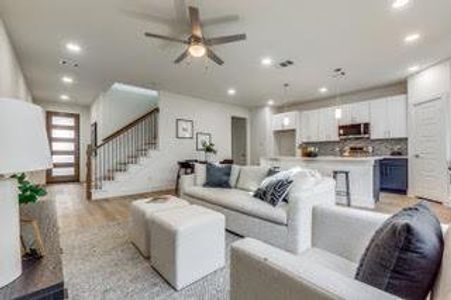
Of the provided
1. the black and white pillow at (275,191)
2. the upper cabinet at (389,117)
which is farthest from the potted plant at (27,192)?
the upper cabinet at (389,117)

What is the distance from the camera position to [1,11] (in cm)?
Answer: 302

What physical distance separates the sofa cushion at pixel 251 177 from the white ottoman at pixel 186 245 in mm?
1493

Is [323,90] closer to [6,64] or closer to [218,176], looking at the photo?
[218,176]

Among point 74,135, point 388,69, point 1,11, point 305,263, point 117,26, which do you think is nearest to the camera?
point 305,263

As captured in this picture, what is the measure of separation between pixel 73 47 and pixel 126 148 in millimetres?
3411

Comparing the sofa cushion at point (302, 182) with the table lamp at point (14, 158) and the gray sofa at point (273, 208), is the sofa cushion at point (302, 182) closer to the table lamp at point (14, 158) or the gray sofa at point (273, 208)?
the gray sofa at point (273, 208)

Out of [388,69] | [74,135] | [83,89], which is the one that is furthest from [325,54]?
[74,135]

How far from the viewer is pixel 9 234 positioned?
0.80m

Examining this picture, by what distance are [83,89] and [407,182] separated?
28.5 feet

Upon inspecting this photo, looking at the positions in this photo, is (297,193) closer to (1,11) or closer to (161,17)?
(161,17)

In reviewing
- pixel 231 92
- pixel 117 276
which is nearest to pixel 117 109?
pixel 231 92

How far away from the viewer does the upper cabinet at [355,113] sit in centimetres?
656

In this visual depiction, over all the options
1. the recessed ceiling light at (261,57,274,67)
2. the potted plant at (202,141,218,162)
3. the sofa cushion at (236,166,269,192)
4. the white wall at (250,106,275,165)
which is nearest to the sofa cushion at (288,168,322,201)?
the sofa cushion at (236,166,269,192)

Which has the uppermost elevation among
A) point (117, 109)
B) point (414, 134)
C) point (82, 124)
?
point (117, 109)
